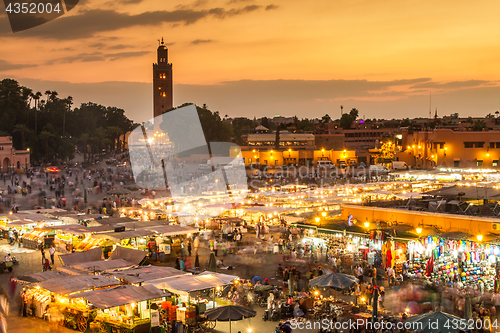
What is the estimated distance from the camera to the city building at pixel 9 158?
195 feet

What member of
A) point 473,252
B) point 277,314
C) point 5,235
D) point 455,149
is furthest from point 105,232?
point 455,149

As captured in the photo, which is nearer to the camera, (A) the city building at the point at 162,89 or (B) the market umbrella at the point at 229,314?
(B) the market umbrella at the point at 229,314

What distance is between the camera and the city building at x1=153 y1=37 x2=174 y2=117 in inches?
4240

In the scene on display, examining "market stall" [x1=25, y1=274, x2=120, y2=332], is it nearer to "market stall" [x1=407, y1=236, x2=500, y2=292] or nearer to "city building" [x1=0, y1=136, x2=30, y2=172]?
"market stall" [x1=407, y1=236, x2=500, y2=292]

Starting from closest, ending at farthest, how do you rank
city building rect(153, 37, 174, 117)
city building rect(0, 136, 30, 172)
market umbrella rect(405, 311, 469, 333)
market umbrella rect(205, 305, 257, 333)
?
market umbrella rect(405, 311, 469, 333), market umbrella rect(205, 305, 257, 333), city building rect(0, 136, 30, 172), city building rect(153, 37, 174, 117)

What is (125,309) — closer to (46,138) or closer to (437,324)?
(437,324)

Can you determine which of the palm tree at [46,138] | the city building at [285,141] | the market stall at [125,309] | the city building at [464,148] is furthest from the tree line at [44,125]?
the market stall at [125,309]

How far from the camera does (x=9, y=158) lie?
60625 millimetres

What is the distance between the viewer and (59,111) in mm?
87312

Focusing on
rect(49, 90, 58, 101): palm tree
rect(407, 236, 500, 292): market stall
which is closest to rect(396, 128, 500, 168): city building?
rect(407, 236, 500, 292): market stall

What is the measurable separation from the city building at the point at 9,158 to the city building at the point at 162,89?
46705 mm

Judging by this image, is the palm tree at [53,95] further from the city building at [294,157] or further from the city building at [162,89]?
the city building at [294,157]

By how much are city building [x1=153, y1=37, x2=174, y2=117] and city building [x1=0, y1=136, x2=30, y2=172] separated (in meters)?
46.7

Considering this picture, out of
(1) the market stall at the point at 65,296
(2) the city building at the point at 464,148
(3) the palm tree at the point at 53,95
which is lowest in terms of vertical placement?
(1) the market stall at the point at 65,296
